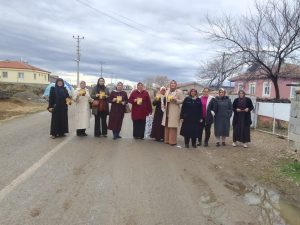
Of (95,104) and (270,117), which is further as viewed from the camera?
(270,117)

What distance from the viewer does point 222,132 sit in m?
12.0

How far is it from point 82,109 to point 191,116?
11.5 ft

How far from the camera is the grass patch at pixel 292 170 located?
8.29m

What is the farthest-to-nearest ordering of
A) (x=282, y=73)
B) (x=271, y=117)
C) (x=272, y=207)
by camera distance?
1. (x=282, y=73)
2. (x=271, y=117)
3. (x=272, y=207)

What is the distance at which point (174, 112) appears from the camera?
39.0 ft

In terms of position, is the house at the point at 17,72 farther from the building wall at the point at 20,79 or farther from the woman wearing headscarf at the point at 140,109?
the woman wearing headscarf at the point at 140,109

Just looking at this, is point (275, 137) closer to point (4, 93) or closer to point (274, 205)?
point (274, 205)

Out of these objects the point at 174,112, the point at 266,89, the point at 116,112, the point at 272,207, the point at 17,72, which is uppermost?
the point at 17,72

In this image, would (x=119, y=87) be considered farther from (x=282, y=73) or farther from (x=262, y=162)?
(x=282, y=73)

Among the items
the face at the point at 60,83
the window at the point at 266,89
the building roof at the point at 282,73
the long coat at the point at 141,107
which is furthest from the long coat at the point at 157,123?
the window at the point at 266,89

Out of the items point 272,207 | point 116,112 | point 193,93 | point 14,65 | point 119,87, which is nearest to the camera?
point 272,207

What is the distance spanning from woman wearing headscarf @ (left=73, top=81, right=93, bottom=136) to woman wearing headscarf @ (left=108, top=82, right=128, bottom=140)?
2.29 ft

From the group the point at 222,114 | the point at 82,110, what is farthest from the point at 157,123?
the point at 82,110

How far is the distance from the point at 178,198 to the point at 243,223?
4.03ft
